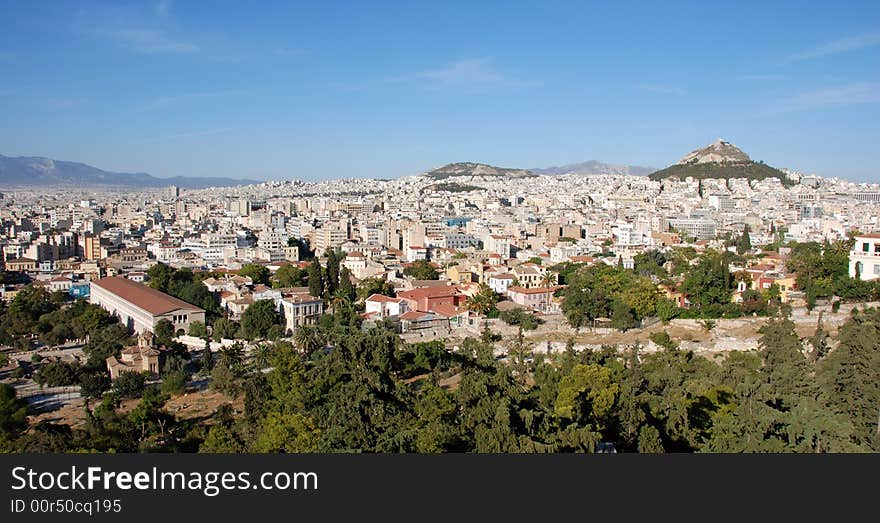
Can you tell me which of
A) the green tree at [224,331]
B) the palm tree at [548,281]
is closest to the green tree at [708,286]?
the palm tree at [548,281]

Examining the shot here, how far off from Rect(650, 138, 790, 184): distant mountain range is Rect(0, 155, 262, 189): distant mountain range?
2943 inches

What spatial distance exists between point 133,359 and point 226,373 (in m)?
2.19

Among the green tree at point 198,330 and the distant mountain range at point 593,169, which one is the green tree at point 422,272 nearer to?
the green tree at point 198,330

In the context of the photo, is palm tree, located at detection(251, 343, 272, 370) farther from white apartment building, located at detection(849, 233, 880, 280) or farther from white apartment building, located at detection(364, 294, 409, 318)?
white apartment building, located at detection(849, 233, 880, 280)

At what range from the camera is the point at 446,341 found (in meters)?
12.5

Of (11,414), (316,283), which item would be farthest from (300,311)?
(11,414)

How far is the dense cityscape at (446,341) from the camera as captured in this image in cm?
653

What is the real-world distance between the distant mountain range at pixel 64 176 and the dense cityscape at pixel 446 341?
7682cm

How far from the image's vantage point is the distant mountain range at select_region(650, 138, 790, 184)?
167ft

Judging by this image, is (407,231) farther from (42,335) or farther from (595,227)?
(42,335)

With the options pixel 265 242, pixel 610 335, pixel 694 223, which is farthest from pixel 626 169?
pixel 610 335

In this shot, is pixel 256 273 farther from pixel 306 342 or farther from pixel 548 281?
pixel 306 342

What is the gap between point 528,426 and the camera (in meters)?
6.14

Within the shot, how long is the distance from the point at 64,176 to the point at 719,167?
290ft
